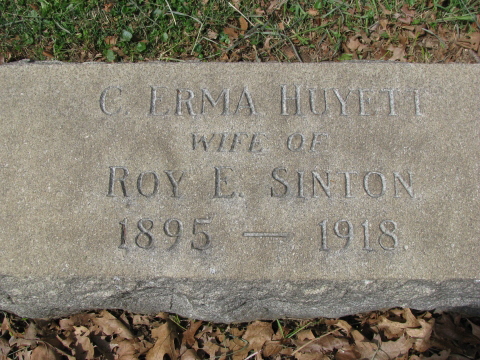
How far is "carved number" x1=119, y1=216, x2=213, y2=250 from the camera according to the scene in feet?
7.26

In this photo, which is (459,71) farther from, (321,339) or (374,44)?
(321,339)

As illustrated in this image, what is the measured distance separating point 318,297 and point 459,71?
5.05 ft

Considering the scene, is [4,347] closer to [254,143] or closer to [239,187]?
[239,187]

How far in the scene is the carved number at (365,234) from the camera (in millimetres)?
2195

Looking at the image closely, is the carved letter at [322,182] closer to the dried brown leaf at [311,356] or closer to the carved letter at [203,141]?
the carved letter at [203,141]

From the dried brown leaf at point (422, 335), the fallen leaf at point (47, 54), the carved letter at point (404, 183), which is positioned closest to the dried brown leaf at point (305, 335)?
the dried brown leaf at point (422, 335)

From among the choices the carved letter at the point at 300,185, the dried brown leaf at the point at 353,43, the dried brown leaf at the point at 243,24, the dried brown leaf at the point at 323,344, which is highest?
the dried brown leaf at the point at 243,24

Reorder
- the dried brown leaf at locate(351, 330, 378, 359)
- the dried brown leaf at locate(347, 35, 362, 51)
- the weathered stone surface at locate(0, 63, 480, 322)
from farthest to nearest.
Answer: the dried brown leaf at locate(347, 35, 362, 51)
the dried brown leaf at locate(351, 330, 378, 359)
the weathered stone surface at locate(0, 63, 480, 322)

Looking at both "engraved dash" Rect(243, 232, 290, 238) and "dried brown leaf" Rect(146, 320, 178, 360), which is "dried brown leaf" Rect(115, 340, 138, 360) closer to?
"dried brown leaf" Rect(146, 320, 178, 360)

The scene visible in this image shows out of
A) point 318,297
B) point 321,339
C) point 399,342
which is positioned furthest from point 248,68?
point 399,342

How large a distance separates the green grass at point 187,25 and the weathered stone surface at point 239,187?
85 centimetres

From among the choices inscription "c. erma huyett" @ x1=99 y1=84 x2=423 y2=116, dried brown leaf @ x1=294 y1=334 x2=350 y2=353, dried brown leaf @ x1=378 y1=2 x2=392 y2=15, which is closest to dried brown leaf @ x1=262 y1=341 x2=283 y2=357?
dried brown leaf @ x1=294 y1=334 x2=350 y2=353

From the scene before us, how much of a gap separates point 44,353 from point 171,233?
112 centimetres

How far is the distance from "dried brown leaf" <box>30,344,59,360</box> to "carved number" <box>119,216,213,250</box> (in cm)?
88
